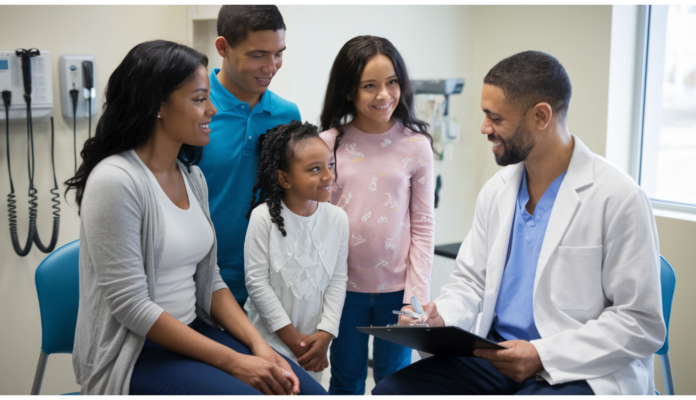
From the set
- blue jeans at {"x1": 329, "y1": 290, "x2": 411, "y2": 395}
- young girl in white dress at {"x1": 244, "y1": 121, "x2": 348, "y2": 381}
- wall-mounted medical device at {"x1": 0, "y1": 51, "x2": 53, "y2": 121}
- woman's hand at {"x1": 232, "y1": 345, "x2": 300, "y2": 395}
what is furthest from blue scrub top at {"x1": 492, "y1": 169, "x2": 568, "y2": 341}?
wall-mounted medical device at {"x1": 0, "y1": 51, "x2": 53, "y2": 121}

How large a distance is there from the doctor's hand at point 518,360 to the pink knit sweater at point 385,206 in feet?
1.27

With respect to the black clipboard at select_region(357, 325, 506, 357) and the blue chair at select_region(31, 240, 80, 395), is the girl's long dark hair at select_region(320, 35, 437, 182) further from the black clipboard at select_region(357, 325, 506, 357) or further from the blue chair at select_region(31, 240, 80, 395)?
the blue chair at select_region(31, 240, 80, 395)

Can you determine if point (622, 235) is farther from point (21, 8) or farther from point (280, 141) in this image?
point (21, 8)

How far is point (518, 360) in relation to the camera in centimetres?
128

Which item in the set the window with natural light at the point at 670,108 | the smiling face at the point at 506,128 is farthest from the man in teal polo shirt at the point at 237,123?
the window with natural light at the point at 670,108

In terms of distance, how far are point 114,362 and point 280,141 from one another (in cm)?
73

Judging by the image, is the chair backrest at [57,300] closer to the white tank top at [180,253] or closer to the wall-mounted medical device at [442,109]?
the white tank top at [180,253]

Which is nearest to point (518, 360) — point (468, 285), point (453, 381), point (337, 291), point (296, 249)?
point (453, 381)

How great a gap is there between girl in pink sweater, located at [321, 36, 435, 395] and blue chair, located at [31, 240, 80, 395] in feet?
2.62

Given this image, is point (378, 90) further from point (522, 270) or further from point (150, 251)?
point (150, 251)

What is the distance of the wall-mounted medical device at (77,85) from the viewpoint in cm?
212

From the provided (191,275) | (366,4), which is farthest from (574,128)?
(191,275)

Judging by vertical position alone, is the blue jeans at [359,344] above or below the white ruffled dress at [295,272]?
below

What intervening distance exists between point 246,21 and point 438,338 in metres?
1.01
